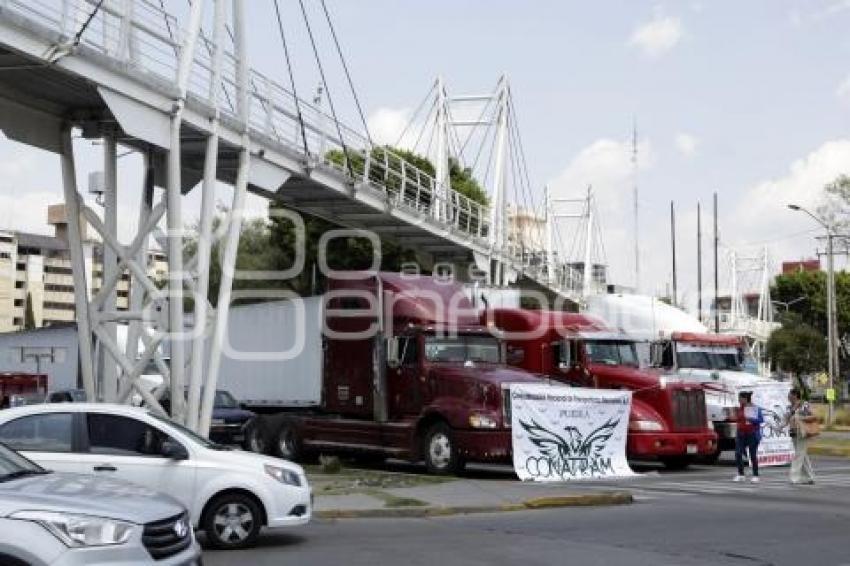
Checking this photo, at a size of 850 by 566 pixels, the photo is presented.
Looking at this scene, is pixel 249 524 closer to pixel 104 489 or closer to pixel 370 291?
pixel 104 489

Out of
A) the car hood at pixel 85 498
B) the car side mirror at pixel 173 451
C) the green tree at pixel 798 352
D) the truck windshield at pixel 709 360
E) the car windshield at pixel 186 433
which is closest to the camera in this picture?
the car hood at pixel 85 498

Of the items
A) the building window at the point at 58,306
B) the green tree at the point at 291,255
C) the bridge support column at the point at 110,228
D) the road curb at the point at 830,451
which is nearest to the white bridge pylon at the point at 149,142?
the bridge support column at the point at 110,228

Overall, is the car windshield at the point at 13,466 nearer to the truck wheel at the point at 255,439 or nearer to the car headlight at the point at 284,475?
the car headlight at the point at 284,475

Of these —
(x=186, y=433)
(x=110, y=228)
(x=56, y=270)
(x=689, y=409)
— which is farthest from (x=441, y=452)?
(x=56, y=270)

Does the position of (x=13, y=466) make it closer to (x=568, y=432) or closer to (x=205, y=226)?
(x=205, y=226)

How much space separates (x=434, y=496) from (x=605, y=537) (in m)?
4.22

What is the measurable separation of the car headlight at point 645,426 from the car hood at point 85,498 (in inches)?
601

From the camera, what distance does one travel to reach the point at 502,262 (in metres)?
44.8

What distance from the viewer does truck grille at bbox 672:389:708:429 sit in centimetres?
2208

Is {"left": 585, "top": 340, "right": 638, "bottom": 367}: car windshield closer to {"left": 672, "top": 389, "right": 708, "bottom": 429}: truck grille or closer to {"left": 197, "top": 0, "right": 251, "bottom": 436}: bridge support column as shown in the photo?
{"left": 672, "top": 389, "right": 708, "bottom": 429}: truck grille

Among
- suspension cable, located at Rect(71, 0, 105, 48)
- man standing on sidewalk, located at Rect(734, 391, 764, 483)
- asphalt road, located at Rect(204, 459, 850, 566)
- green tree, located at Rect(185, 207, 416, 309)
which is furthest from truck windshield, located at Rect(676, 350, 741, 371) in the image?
green tree, located at Rect(185, 207, 416, 309)

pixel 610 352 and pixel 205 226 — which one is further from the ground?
pixel 205 226

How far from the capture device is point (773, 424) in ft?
80.1

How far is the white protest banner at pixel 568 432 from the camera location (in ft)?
65.3
